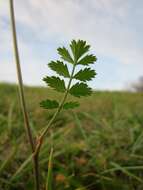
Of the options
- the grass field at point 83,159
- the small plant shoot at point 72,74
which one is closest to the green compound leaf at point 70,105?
the small plant shoot at point 72,74

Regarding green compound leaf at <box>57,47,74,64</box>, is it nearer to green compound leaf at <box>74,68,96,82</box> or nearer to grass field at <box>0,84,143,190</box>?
green compound leaf at <box>74,68,96,82</box>

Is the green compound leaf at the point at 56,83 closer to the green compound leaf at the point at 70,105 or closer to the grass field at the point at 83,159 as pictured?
the green compound leaf at the point at 70,105

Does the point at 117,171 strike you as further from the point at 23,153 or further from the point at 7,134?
the point at 7,134

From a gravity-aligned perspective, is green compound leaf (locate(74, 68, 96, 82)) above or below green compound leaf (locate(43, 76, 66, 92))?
above

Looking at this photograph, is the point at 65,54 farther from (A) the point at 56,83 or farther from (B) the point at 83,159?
(B) the point at 83,159

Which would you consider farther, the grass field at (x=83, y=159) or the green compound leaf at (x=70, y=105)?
the grass field at (x=83, y=159)

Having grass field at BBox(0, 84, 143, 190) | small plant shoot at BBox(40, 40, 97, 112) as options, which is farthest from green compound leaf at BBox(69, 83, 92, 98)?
grass field at BBox(0, 84, 143, 190)
